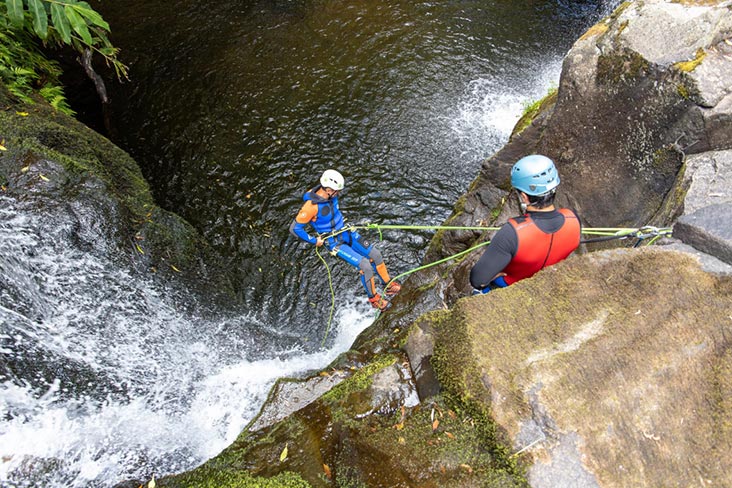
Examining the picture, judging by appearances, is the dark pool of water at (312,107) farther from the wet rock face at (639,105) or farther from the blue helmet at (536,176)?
the blue helmet at (536,176)

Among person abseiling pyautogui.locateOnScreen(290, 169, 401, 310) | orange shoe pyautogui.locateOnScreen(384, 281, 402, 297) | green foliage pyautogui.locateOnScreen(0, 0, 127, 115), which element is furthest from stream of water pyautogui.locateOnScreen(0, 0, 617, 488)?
green foliage pyautogui.locateOnScreen(0, 0, 127, 115)

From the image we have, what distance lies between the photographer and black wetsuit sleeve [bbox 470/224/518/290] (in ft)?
13.9

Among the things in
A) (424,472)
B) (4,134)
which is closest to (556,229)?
Result: (424,472)

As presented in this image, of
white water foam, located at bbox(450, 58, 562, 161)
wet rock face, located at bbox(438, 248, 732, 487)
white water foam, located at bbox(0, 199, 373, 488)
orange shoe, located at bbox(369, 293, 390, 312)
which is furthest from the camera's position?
white water foam, located at bbox(450, 58, 562, 161)

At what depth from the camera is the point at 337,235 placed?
861cm

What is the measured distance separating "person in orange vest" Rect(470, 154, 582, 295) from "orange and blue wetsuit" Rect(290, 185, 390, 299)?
3.93 m

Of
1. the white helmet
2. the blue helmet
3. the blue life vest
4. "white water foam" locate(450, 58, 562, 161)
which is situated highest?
the blue helmet

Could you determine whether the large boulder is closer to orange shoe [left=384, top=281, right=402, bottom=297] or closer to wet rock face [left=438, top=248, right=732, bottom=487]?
orange shoe [left=384, top=281, right=402, bottom=297]

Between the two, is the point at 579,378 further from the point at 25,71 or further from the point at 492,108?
the point at 25,71

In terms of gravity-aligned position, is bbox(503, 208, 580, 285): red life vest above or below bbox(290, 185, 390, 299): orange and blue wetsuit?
above

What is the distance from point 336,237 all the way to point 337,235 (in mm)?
42

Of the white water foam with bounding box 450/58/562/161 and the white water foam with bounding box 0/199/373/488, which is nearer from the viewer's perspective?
the white water foam with bounding box 0/199/373/488

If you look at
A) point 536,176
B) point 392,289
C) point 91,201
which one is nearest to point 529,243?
point 536,176

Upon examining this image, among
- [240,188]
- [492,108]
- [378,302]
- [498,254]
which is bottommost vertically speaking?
[378,302]
